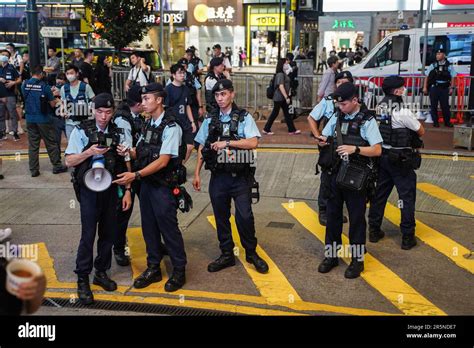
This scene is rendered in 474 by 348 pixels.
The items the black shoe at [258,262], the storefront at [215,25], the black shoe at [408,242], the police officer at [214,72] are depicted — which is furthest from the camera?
the storefront at [215,25]

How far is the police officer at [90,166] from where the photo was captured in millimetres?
5426

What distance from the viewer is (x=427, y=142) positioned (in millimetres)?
12898

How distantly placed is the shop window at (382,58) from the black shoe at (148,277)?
13.3 metres

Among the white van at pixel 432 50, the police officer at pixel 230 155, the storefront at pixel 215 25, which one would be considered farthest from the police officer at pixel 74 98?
the storefront at pixel 215 25

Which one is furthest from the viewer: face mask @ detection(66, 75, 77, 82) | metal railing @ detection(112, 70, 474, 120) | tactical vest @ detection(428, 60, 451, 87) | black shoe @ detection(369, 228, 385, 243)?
metal railing @ detection(112, 70, 474, 120)

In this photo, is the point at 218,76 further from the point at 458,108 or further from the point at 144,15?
the point at 144,15

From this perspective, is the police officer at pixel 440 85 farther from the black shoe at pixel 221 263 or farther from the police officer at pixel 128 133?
the black shoe at pixel 221 263

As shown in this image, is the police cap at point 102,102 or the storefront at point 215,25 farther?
the storefront at point 215,25

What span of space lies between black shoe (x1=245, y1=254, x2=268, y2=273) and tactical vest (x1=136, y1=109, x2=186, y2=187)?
3.97 ft

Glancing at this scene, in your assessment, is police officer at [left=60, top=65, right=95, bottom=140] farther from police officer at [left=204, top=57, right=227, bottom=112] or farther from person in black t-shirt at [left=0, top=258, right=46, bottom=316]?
person in black t-shirt at [left=0, top=258, right=46, bottom=316]

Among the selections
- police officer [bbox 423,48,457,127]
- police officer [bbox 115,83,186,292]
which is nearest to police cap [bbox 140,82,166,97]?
police officer [bbox 115,83,186,292]

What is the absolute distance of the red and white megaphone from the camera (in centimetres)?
535

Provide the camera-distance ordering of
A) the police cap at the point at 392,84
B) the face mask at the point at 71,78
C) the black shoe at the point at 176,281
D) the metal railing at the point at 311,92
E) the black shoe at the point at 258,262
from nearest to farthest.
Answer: the black shoe at the point at 176,281
the black shoe at the point at 258,262
the police cap at the point at 392,84
the face mask at the point at 71,78
the metal railing at the point at 311,92

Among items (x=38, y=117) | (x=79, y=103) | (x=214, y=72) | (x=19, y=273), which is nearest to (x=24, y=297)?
(x=19, y=273)
